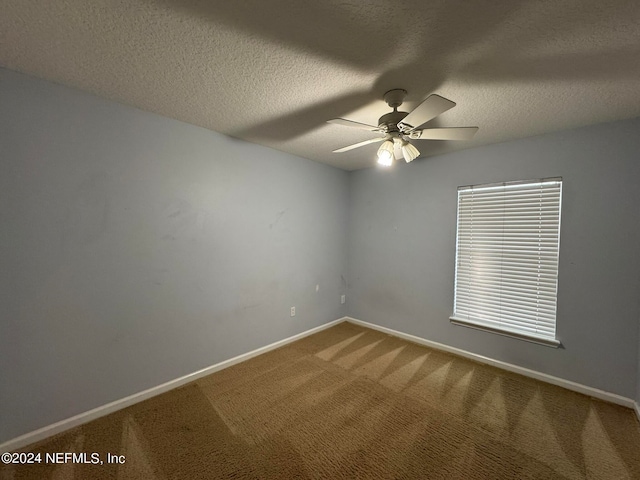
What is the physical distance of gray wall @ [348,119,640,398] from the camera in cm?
206

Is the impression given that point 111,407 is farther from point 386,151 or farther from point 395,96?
point 395,96

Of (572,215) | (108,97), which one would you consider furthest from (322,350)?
(108,97)

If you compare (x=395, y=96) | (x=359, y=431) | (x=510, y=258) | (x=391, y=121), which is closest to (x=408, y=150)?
(x=391, y=121)

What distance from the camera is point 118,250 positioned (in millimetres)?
1963

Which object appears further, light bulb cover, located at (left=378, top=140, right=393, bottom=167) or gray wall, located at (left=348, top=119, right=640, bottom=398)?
gray wall, located at (left=348, top=119, right=640, bottom=398)

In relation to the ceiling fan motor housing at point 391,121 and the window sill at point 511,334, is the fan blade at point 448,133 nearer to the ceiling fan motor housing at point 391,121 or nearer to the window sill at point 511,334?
the ceiling fan motor housing at point 391,121

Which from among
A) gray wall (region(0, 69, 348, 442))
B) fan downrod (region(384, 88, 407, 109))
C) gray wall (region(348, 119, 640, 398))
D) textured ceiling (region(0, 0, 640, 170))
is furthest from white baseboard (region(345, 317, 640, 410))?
fan downrod (region(384, 88, 407, 109))

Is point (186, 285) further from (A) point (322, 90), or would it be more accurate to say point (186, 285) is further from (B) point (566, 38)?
(B) point (566, 38)

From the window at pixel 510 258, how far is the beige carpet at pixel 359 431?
0.55m

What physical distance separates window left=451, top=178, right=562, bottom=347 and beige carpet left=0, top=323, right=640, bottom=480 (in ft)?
1.81

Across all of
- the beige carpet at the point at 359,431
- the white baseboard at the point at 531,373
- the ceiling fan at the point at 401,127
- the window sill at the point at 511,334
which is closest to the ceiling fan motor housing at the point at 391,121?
the ceiling fan at the point at 401,127

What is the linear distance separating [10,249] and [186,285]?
1.10 m

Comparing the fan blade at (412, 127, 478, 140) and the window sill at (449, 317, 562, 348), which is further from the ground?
the fan blade at (412, 127, 478, 140)

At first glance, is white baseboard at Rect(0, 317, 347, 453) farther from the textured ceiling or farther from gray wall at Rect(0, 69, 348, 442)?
the textured ceiling
